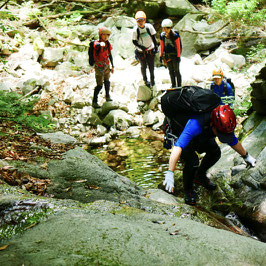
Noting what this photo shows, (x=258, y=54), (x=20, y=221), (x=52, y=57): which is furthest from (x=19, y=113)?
(x=52, y=57)

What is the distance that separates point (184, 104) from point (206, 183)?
5.96 ft

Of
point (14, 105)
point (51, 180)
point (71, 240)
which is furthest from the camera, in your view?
point (14, 105)

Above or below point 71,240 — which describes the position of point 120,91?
below

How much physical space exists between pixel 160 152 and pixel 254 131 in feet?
9.71

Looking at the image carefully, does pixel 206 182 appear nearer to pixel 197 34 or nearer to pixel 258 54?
pixel 258 54

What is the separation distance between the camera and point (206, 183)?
190 inches

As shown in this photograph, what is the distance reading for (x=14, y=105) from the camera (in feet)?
15.3

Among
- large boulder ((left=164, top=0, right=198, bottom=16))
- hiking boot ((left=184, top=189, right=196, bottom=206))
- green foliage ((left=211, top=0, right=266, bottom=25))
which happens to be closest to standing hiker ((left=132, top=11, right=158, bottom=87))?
green foliage ((left=211, top=0, right=266, bottom=25))

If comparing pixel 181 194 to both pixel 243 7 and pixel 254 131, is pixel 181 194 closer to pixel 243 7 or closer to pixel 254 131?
pixel 254 131

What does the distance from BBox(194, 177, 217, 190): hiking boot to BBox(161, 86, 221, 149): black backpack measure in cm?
104

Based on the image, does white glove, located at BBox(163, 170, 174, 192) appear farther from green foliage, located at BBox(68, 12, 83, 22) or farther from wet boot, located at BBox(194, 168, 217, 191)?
green foliage, located at BBox(68, 12, 83, 22)

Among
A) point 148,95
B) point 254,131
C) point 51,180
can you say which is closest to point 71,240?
point 51,180

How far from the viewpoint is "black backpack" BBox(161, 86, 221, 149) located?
366 centimetres

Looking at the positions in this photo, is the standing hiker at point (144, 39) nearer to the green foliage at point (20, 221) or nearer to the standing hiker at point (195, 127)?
the standing hiker at point (195, 127)
